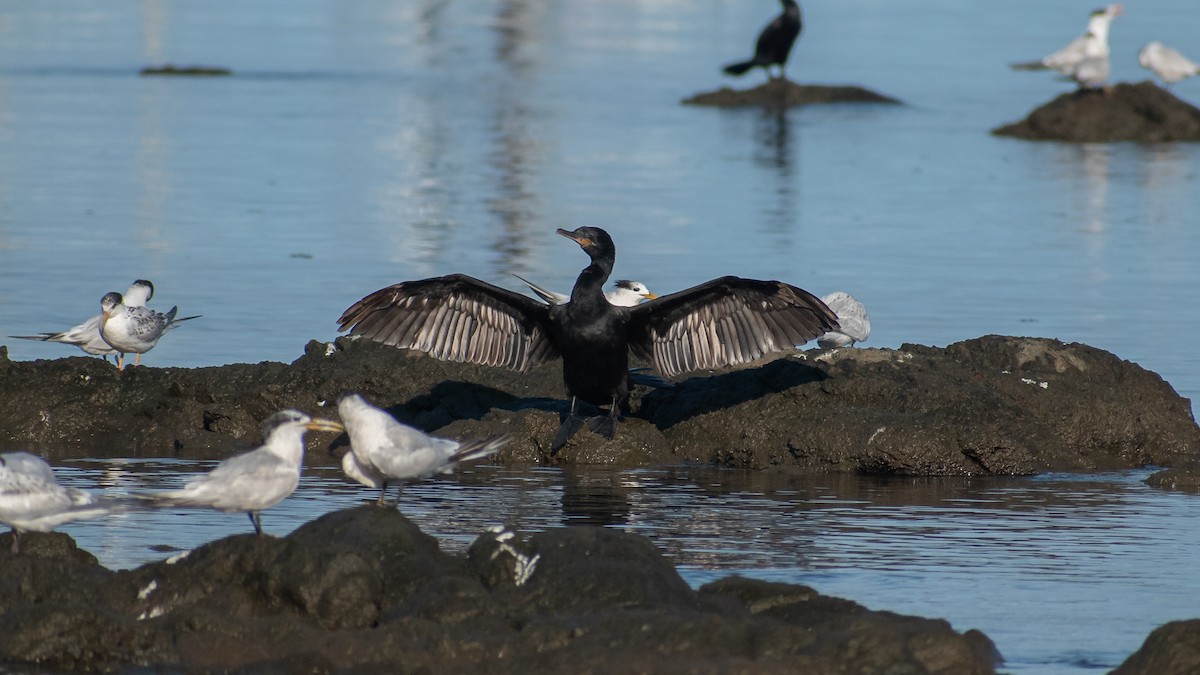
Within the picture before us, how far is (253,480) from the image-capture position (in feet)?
25.7

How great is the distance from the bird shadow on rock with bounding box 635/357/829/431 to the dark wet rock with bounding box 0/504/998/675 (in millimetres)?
3969

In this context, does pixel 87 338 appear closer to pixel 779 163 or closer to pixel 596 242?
pixel 596 242

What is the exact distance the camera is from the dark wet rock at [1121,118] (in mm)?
33219

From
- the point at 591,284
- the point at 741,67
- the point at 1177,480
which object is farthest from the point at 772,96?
the point at 1177,480

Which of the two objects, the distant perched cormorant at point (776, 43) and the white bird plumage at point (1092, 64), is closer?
the white bird plumage at point (1092, 64)

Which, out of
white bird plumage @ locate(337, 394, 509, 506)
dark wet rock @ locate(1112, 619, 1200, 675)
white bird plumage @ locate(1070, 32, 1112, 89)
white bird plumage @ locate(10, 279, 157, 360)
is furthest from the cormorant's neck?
white bird plumage @ locate(1070, 32, 1112, 89)

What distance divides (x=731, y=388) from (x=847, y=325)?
59.8 inches

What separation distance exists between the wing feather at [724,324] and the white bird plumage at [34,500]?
4.30m

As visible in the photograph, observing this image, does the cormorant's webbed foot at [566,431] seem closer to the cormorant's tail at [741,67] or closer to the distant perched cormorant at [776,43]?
the distant perched cormorant at [776,43]

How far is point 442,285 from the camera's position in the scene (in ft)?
37.6

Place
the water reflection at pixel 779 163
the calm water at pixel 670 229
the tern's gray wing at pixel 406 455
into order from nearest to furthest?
the tern's gray wing at pixel 406 455, the calm water at pixel 670 229, the water reflection at pixel 779 163

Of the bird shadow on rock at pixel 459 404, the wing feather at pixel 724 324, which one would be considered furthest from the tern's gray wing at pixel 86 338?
the wing feather at pixel 724 324

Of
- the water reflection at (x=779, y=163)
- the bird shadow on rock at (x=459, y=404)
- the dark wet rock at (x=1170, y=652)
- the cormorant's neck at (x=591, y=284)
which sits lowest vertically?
the water reflection at (x=779, y=163)

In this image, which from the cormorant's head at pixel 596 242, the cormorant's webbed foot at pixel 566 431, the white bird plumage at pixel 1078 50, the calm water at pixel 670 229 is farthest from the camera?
the white bird plumage at pixel 1078 50
